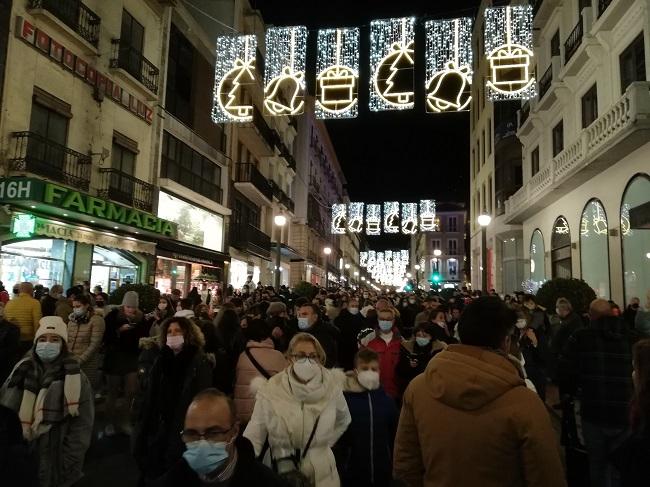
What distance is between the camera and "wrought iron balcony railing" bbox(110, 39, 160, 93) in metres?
18.6

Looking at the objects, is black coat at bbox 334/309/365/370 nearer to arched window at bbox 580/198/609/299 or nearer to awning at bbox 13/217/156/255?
awning at bbox 13/217/156/255

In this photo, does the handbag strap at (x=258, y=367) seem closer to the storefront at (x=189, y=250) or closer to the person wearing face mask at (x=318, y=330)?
the person wearing face mask at (x=318, y=330)

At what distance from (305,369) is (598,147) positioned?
14736 mm

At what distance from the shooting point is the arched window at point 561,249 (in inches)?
823

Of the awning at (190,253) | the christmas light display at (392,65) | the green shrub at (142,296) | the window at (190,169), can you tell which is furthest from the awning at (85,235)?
the christmas light display at (392,65)

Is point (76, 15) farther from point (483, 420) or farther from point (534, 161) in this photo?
point (534, 161)

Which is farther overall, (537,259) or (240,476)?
(537,259)

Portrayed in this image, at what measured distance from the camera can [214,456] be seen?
2344 millimetres

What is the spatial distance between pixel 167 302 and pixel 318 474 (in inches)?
284

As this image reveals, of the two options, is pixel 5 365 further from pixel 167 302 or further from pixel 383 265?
pixel 383 265

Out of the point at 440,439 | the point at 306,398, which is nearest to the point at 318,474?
the point at 306,398

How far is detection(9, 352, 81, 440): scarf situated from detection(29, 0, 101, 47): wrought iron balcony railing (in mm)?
13334

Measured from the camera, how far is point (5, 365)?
21.5ft

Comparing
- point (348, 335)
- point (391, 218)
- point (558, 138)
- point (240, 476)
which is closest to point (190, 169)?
point (391, 218)
